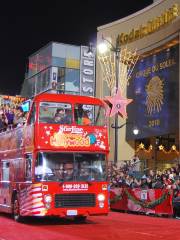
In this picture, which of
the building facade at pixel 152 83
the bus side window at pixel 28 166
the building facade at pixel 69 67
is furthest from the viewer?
the building facade at pixel 69 67

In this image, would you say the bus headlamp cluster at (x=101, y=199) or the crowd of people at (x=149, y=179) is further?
the crowd of people at (x=149, y=179)

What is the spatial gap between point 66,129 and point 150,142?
2765 centimetres

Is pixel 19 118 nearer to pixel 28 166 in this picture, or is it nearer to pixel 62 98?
pixel 62 98

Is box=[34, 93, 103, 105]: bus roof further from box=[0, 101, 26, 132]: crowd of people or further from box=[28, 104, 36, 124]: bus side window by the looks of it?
box=[0, 101, 26, 132]: crowd of people

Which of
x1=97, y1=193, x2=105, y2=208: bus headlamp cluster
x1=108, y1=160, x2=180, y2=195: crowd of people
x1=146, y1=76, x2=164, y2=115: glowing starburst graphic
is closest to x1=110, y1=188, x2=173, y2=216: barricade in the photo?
x1=108, y1=160, x2=180, y2=195: crowd of people

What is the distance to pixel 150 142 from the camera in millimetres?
45125

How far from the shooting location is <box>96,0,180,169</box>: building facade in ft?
128

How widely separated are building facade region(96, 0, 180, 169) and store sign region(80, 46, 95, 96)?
3.72 metres

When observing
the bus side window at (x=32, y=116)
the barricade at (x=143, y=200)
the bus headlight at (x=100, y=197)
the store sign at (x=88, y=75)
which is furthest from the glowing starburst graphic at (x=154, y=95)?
the bus side window at (x=32, y=116)

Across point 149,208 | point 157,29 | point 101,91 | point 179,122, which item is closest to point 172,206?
point 149,208

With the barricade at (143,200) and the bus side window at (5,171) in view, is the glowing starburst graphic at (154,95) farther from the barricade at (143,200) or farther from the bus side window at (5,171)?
the bus side window at (5,171)

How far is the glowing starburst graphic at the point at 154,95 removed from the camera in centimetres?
4019

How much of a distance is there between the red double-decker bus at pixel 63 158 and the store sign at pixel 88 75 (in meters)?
33.0

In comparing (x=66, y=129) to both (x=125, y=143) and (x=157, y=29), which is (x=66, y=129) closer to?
(x=157, y=29)
